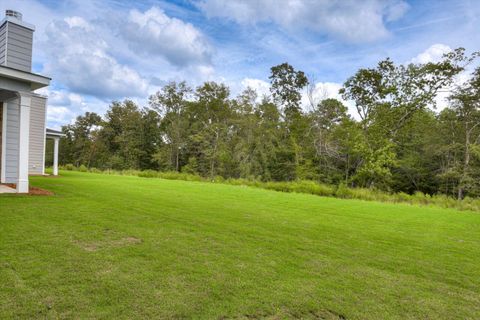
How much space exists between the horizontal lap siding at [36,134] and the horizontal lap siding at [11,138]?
5.78 meters

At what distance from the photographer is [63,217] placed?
489 cm

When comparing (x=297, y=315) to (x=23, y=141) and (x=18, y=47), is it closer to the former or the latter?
(x=23, y=141)

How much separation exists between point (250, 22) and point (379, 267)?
1301cm

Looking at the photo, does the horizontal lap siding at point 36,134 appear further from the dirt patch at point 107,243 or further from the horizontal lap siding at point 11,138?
the dirt patch at point 107,243

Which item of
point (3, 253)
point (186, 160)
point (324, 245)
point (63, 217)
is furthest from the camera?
point (186, 160)

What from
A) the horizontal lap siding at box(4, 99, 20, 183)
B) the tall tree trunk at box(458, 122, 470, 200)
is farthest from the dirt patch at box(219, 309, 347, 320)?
the tall tree trunk at box(458, 122, 470, 200)

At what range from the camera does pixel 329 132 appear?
24703mm

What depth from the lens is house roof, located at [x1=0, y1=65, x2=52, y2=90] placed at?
21.4 ft

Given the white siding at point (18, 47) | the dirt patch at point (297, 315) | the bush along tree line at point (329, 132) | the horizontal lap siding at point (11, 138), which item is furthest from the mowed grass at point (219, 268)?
the bush along tree line at point (329, 132)

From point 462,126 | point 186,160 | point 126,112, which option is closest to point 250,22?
point 462,126

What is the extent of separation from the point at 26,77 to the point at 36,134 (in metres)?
8.85

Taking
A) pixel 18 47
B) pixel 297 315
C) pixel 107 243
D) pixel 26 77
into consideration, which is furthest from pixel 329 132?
pixel 297 315

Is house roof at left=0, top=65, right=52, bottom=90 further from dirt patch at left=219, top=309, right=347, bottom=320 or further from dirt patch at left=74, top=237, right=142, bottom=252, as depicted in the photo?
dirt patch at left=219, top=309, right=347, bottom=320

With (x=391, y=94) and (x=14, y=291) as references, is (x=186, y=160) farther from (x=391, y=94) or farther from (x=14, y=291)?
(x=14, y=291)
